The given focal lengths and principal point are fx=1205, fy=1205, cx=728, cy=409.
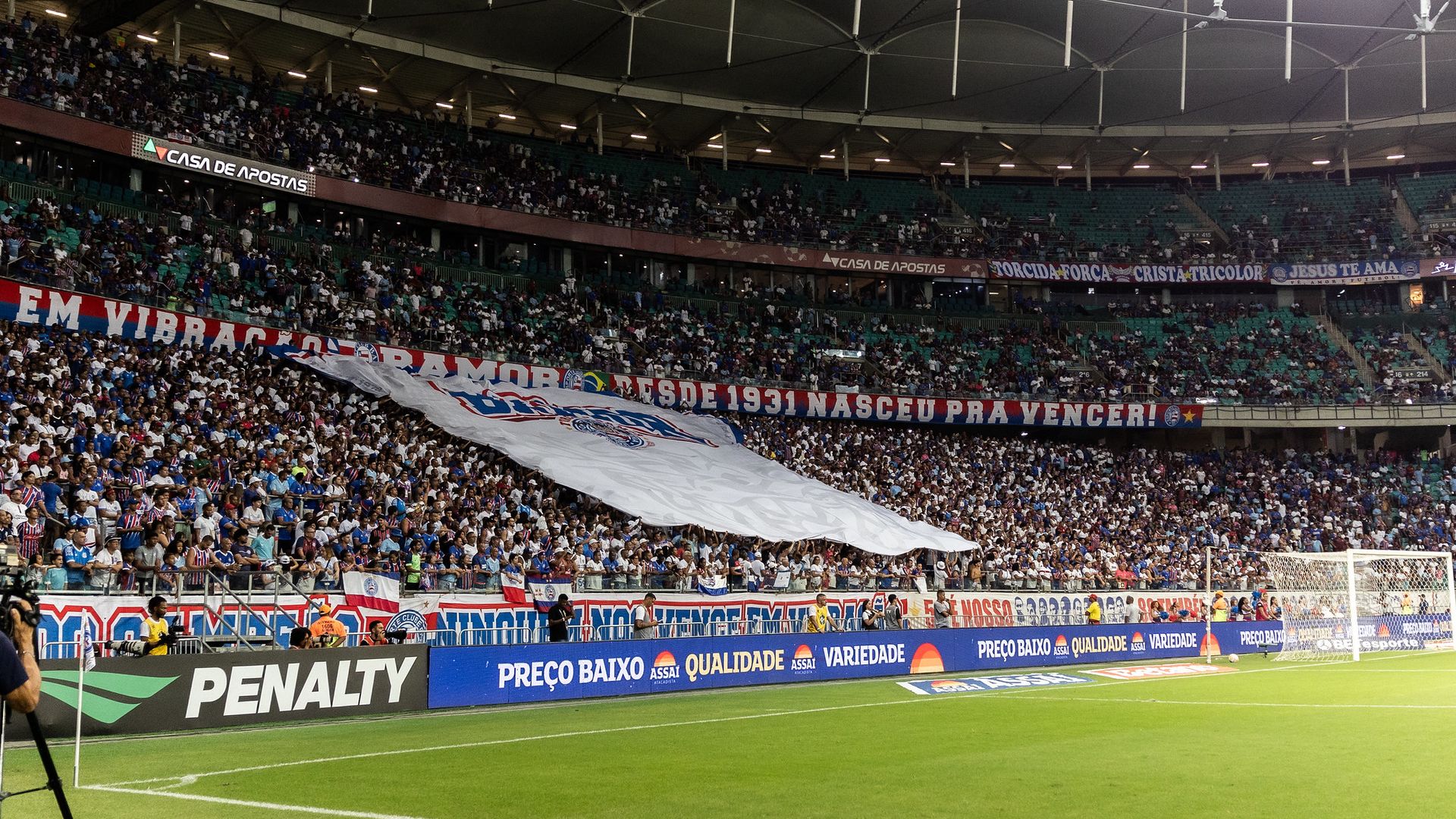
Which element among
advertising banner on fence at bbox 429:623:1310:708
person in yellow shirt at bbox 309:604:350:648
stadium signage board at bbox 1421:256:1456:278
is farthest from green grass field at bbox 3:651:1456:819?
stadium signage board at bbox 1421:256:1456:278

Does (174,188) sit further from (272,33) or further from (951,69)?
(951,69)

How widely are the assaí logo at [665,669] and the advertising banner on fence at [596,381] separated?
1587 cm

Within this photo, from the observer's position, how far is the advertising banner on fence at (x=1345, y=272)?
5681 centimetres

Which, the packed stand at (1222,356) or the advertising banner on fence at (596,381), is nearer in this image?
the advertising banner on fence at (596,381)

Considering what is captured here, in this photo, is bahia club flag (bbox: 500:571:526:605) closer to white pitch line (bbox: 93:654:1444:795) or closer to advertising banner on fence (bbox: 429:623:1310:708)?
advertising banner on fence (bbox: 429:623:1310:708)

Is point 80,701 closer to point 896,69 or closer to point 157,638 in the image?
point 157,638

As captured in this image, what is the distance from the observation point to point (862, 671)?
2698 cm

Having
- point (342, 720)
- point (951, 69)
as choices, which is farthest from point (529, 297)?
point (342, 720)

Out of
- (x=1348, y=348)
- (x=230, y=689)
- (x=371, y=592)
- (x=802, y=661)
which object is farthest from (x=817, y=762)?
(x=1348, y=348)

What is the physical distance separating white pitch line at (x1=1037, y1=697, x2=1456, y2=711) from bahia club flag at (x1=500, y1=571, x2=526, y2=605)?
1088cm

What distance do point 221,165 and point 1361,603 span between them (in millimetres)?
36742

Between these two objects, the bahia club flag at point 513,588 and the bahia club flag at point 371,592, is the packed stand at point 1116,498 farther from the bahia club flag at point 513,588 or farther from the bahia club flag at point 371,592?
the bahia club flag at point 371,592

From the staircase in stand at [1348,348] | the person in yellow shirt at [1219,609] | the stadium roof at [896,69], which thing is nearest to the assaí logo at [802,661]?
the person in yellow shirt at [1219,609]

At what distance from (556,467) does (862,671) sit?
9.83 m
